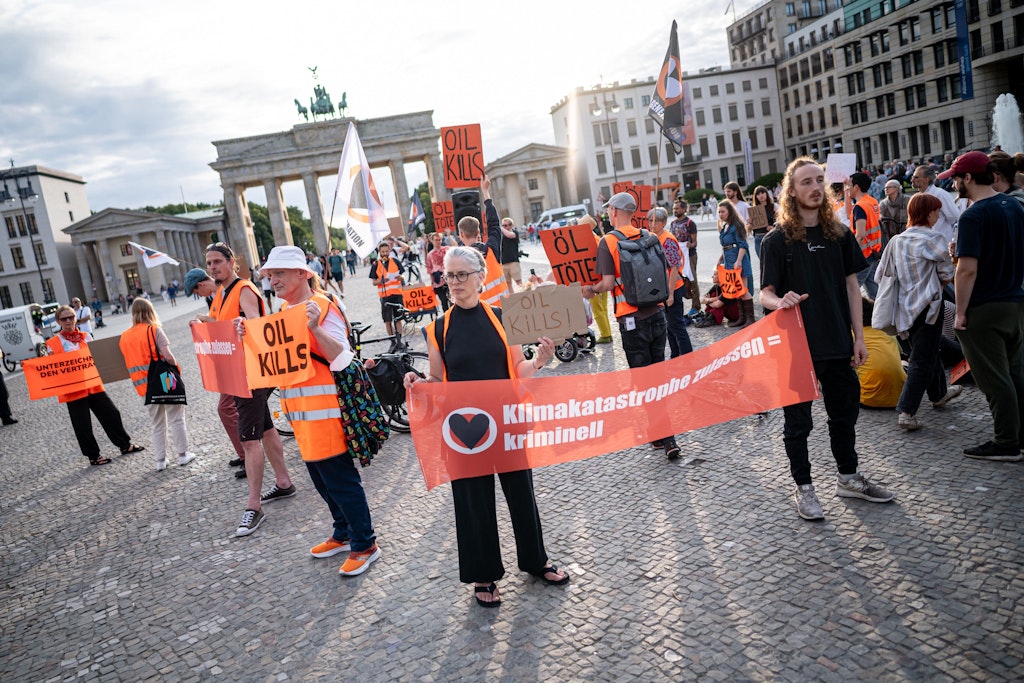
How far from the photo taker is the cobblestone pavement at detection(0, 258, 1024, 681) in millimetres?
2891

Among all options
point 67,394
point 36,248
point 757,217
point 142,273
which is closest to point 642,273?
point 757,217

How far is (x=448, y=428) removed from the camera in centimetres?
341

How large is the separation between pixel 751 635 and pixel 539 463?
1260 mm

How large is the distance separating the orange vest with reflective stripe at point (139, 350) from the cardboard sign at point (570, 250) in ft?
13.4

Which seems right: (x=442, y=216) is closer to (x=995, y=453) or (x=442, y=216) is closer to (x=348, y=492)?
(x=348, y=492)

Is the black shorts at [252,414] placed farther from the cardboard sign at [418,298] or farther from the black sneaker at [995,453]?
the cardboard sign at [418,298]

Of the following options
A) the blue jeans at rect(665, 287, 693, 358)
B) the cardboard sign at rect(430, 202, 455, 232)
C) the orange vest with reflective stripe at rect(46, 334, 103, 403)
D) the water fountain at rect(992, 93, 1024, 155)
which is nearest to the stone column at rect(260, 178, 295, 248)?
the cardboard sign at rect(430, 202, 455, 232)

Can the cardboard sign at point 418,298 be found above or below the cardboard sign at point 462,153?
below

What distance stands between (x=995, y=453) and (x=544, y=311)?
2992 mm

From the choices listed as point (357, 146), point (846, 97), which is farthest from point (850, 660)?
point (846, 97)

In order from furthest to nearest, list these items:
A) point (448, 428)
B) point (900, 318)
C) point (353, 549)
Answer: point (900, 318), point (353, 549), point (448, 428)

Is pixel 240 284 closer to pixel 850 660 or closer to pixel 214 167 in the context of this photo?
pixel 850 660

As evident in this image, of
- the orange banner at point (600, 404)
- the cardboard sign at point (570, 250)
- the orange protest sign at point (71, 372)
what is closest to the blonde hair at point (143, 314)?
the orange protest sign at point (71, 372)

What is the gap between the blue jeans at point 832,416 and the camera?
12.5ft
